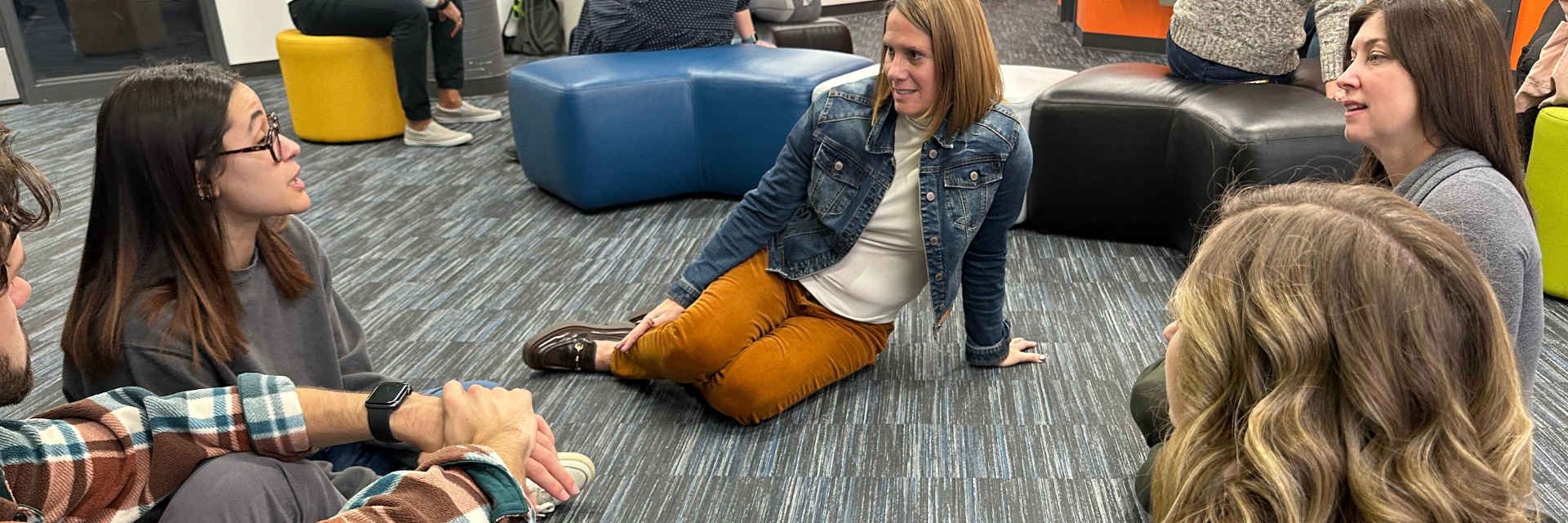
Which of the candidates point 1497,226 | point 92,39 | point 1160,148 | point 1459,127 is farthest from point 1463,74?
point 92,39

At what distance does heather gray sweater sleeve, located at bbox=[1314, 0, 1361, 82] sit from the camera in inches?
105

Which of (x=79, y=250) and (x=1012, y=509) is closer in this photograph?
(x=1012, y=509)

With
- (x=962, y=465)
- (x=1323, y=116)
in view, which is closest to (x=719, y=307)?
(x=962, y=465)

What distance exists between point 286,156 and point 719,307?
0.89 metres

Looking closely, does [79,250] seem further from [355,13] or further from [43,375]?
[355,13]

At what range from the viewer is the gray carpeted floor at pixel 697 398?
192 centimetres

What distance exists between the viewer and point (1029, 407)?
2.22 meters

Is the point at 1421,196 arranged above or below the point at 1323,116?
above

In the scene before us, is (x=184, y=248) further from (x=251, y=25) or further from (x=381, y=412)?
(x=251, y=25)

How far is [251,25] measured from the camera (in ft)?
19.9

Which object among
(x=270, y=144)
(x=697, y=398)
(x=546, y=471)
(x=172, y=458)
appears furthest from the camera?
(x=697, y=398)

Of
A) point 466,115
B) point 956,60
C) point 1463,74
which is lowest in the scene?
point 466,115

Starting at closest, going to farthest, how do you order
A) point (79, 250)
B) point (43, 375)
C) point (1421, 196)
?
point (1421, 196) < point (43, 375) < point (79, 250)

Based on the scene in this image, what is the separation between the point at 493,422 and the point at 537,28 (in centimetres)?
594
